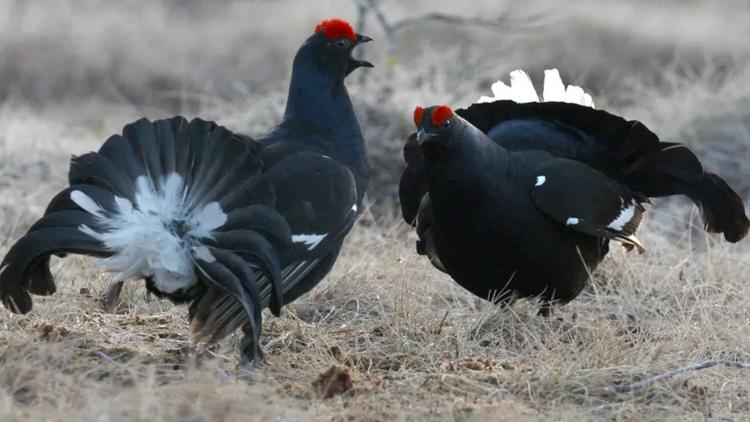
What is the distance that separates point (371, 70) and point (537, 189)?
4182mm

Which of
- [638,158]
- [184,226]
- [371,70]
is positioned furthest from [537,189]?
[371,70]

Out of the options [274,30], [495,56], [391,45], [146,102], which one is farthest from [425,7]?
[391,45]

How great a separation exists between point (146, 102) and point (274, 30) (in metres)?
2.42

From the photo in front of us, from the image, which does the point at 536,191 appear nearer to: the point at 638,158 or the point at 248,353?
the point at 638,158

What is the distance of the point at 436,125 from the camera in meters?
4.02

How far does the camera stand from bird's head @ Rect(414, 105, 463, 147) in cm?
399

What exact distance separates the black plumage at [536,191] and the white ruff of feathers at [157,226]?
2.67 ft

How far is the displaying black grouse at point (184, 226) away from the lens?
140 inches

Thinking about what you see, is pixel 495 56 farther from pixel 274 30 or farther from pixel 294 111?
pixel 294 111

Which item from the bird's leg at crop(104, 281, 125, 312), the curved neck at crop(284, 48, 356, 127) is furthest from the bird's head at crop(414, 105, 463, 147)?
the bird's leg at crop(104, 281, 125, 312)

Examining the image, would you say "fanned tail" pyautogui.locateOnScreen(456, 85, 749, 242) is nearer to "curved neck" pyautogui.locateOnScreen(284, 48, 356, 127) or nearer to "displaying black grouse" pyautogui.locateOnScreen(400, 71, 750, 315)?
"displaying black grouse" pyautogui.locateOnScreen(400, 71, 750, 315)

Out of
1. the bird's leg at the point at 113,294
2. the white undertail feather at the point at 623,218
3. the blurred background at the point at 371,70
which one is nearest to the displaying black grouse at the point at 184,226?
the bird's leg at the point at 113,294

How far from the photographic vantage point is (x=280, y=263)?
3.76 m

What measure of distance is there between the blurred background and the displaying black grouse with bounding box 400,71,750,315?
6.23ft
